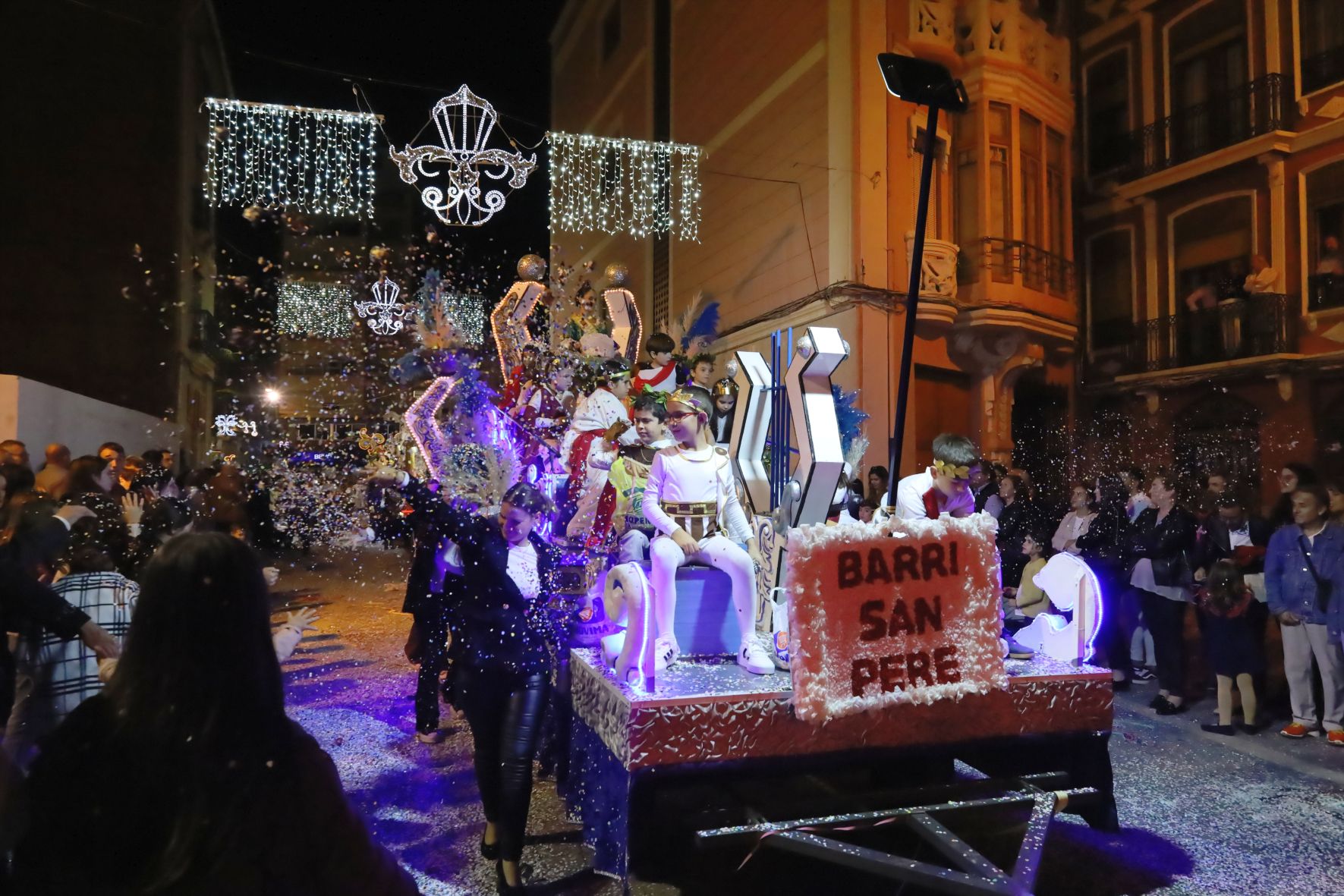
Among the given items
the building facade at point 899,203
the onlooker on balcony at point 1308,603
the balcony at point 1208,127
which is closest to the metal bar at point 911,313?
the onlooker on balcony at point 1308,603

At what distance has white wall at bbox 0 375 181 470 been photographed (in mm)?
8195

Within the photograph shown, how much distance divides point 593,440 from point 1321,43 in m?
15.7

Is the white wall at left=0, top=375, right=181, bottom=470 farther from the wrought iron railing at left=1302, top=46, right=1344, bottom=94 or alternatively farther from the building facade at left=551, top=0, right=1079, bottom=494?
the wrought iron railing at left=1302, top=46, right=1344, bottom=94

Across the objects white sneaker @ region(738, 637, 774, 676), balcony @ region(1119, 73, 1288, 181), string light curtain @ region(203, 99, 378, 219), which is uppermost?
balcony @ region(1119, 73, 1288, 181)

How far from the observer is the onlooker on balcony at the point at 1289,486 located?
602 centimetres

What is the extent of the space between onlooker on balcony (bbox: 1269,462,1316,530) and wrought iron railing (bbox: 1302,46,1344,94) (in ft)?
37.0

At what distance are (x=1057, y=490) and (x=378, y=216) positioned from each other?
39014 mm

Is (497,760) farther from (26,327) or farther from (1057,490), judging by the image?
(26,327)

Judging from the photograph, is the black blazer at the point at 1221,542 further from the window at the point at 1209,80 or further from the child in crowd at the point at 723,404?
the window at the point at 1209,80

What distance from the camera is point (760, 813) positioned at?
336cm

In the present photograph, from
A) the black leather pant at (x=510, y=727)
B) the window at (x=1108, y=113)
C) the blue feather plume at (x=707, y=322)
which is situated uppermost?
the window at (x=1108, y=113)

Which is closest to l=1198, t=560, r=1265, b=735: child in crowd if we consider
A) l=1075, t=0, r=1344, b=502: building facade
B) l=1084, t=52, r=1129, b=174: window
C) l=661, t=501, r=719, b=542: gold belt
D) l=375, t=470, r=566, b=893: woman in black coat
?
l=661, t=501, r=719, b=542: gold belt

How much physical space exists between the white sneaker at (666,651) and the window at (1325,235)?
15140 mm

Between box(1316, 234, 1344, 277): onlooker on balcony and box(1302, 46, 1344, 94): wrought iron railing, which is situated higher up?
box(1302, 46, 1344, 94): wrought iron railing
